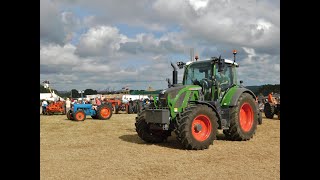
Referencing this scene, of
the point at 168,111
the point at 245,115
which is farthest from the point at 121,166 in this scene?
the point at 245,115

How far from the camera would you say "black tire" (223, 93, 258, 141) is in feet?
31.8

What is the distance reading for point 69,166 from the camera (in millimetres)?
6660

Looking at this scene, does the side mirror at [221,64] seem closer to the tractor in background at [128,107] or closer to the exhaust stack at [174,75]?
the exhaust stack at [174,75]

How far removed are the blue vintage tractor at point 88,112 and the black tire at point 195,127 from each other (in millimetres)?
12122

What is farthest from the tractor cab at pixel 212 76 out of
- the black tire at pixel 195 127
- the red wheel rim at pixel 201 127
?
the red wheel rim at pixel 201 127

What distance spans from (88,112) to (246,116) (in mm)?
12505

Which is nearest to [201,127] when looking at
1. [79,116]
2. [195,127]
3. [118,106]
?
[195,127]

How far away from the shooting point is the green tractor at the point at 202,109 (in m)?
8.55

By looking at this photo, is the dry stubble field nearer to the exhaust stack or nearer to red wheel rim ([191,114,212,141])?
red wheel rim ([191,114,212,141])

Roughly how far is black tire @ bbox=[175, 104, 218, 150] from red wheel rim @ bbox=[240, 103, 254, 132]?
180 cm

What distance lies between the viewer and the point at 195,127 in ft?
28.1

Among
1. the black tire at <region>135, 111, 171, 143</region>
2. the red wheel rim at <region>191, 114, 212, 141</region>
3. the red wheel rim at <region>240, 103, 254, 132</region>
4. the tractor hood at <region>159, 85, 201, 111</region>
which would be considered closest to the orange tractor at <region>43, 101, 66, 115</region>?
the black tire at <region>135, 111, 171, 143</region>
